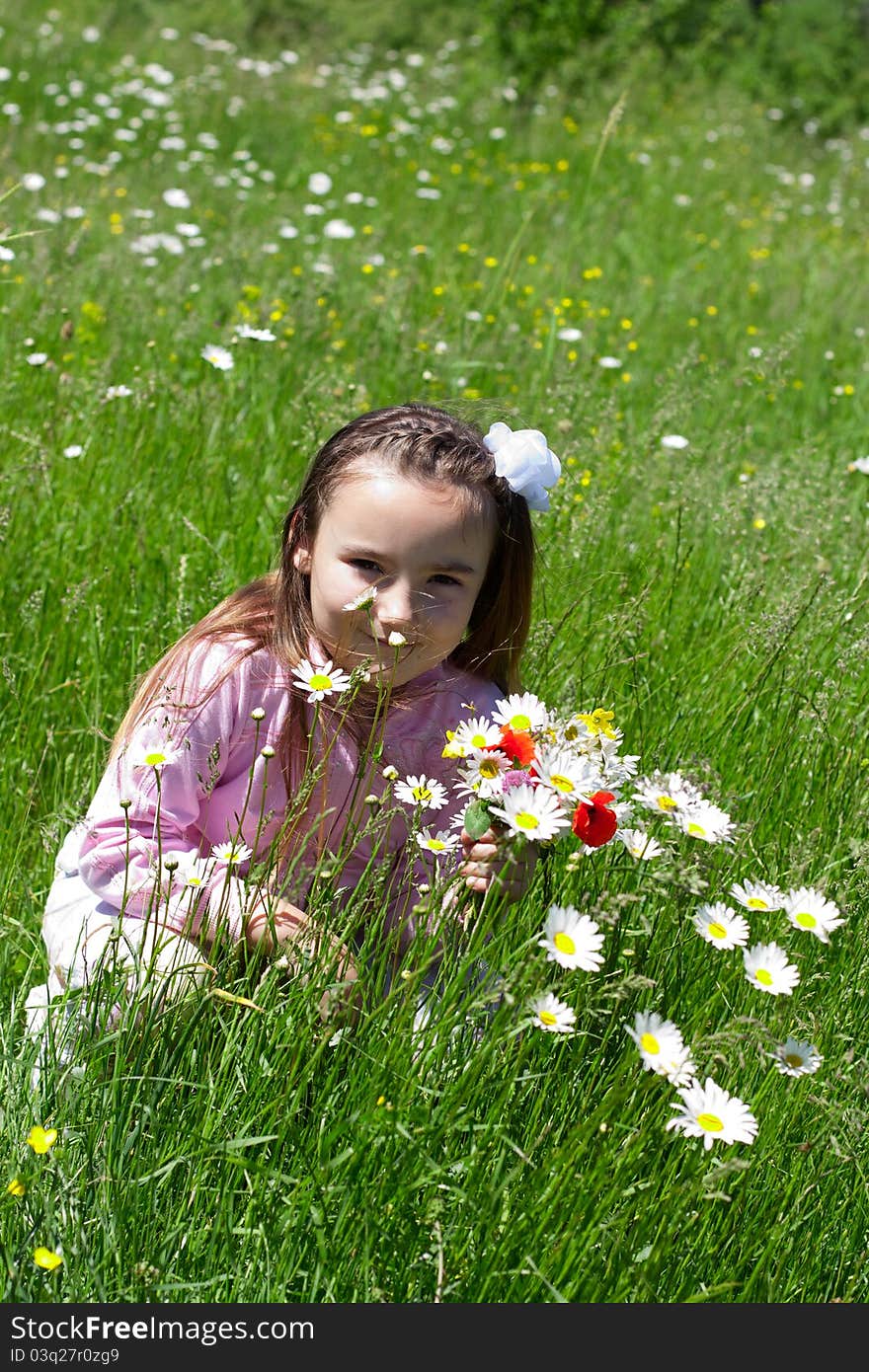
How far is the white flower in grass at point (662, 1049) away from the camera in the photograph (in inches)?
52.3

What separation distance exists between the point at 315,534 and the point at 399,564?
21cm

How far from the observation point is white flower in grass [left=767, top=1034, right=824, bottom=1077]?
1430 mm

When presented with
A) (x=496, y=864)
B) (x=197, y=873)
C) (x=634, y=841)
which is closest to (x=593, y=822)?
(x=634, y=841)

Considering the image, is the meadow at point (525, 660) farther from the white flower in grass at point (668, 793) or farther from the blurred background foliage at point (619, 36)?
the blurred background foliage at point (619, 36)

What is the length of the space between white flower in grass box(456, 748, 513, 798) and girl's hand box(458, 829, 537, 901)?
2.1 inches

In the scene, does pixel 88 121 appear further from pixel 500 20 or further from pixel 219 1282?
pixel 219 1282

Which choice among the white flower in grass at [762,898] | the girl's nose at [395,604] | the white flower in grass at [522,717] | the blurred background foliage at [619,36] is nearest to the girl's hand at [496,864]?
the white flower in grass at [522,717]

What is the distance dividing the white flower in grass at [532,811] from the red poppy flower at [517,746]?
0.05 meters

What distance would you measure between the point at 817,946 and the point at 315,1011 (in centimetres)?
82

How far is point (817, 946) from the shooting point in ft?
6.61

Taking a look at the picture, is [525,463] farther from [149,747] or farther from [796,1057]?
[796,1057]

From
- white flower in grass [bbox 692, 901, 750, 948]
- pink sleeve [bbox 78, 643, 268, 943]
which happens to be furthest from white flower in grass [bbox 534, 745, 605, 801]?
pink sleeve [bbox 78, 643, 268, 943]

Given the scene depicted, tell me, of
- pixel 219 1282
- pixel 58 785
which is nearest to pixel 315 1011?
pixel 219 1282

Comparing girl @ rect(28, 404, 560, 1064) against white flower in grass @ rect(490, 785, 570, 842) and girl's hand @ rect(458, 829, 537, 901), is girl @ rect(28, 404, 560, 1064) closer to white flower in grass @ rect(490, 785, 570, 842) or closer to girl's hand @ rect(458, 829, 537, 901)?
girl's hand @ rect(458, 829, 537, 901)
